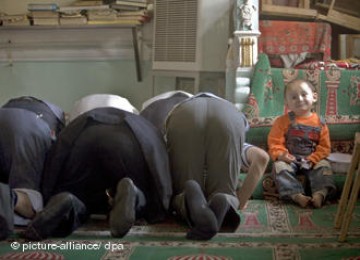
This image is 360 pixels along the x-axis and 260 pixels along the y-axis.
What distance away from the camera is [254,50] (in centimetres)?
316

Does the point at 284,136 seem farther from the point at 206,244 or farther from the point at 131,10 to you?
the point at 131,10

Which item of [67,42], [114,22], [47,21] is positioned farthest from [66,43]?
[114,22]

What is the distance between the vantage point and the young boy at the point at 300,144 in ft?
8.22

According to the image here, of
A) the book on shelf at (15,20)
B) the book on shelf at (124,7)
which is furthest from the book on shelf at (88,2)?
the book on shelf at (15,20)

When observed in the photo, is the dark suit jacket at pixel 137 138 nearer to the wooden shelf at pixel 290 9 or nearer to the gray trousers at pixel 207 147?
the gray trousers at pixel 207 147

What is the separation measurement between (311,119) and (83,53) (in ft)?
6.56

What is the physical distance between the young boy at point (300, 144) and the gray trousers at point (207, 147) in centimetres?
53

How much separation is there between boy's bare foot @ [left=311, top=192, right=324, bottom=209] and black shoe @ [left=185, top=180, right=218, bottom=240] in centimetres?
74

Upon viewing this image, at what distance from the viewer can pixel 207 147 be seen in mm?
2082

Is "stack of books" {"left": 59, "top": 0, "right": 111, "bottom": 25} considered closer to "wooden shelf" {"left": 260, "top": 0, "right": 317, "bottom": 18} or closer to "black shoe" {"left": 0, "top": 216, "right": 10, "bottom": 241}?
"wooden shelf" {"left": 260, "top": 0, "right": 317, "bottom": 18}

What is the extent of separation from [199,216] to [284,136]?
1151mm

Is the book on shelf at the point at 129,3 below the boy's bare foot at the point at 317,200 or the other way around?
the other way around

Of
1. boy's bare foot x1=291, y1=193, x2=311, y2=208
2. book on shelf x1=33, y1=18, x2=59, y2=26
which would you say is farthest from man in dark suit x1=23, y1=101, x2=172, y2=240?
book on shelf x1=33, y1=18, x2=59, y2=26

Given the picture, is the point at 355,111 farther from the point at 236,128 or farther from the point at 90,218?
the point at 90,218
